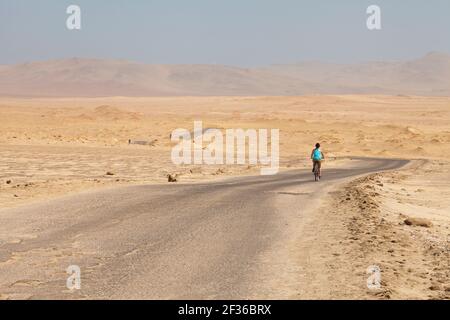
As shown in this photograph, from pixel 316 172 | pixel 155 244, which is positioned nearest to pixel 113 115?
pixel 316 172

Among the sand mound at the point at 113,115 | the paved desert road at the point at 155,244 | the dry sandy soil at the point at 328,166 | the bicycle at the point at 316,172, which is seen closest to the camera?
the paved desert road at the point at 155,244

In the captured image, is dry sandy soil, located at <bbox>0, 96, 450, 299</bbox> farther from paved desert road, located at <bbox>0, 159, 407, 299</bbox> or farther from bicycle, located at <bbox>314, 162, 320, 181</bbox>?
bicycle, located at <bbox>314, 162, 320, 181</bbox>

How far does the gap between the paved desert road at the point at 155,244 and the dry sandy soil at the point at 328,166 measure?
875 mm

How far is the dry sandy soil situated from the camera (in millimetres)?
11969

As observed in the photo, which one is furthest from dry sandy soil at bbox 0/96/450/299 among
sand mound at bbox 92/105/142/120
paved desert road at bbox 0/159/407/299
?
paved desert road at bbox 0/159/407/299

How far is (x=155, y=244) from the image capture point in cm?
1343

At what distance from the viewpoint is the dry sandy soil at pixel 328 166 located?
12.0m

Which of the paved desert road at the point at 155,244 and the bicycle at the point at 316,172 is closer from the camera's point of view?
the paved desert road at the point at 155,244

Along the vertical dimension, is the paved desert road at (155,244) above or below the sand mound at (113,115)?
below

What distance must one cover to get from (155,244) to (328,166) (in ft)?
98.5

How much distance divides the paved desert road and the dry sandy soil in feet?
2.87

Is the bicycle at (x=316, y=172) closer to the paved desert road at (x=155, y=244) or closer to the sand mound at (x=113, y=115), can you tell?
the paved desert road at (x=155, y=244)

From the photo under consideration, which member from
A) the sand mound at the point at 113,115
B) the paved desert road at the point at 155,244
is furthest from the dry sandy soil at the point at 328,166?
the paved desert road at the point at 155,244

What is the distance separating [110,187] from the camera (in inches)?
928
